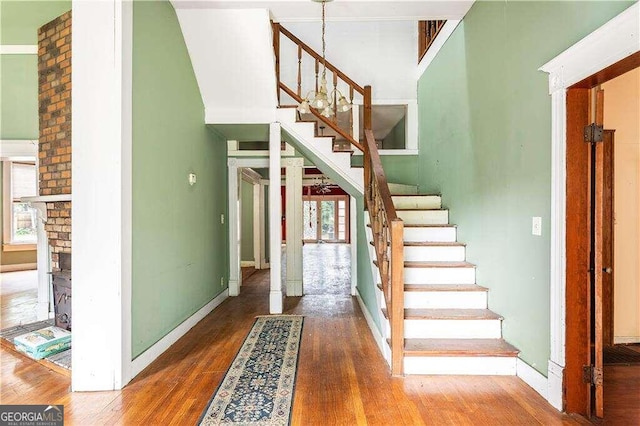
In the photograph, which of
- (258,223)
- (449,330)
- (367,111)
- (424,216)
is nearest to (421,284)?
(449,330)

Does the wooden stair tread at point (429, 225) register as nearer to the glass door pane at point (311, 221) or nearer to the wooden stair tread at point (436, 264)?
the wooden stair tread at point (436, 264)

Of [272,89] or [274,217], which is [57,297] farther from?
[272,89]

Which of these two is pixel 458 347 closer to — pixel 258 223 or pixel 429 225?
pixel 429 225

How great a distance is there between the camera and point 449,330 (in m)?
2.77

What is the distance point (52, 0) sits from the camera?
3340mm

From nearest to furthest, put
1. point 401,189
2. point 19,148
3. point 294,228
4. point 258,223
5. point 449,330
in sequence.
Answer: point 449,330
point 19,148
point 401,189
point 294,228
point 258,223

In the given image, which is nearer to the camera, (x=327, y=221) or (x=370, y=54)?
(x=370, y=54)

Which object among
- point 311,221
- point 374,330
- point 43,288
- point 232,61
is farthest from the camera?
point 311,221

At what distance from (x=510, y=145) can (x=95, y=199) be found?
3.17 m

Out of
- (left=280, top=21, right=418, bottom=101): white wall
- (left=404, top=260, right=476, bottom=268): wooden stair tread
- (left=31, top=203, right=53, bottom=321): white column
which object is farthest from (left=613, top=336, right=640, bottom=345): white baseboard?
(left=31, top=203, right=53, bottom=321): white column

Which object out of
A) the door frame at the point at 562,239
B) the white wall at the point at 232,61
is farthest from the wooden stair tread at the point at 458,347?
the white wall at the point at 232,61

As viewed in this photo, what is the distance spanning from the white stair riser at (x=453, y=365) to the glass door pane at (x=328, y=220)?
13181 mm

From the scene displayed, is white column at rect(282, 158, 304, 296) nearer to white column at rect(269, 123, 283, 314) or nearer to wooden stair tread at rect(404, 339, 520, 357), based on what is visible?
white column at rect(269, 123, 283, 314)

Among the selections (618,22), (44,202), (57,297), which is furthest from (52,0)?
(618,22)
